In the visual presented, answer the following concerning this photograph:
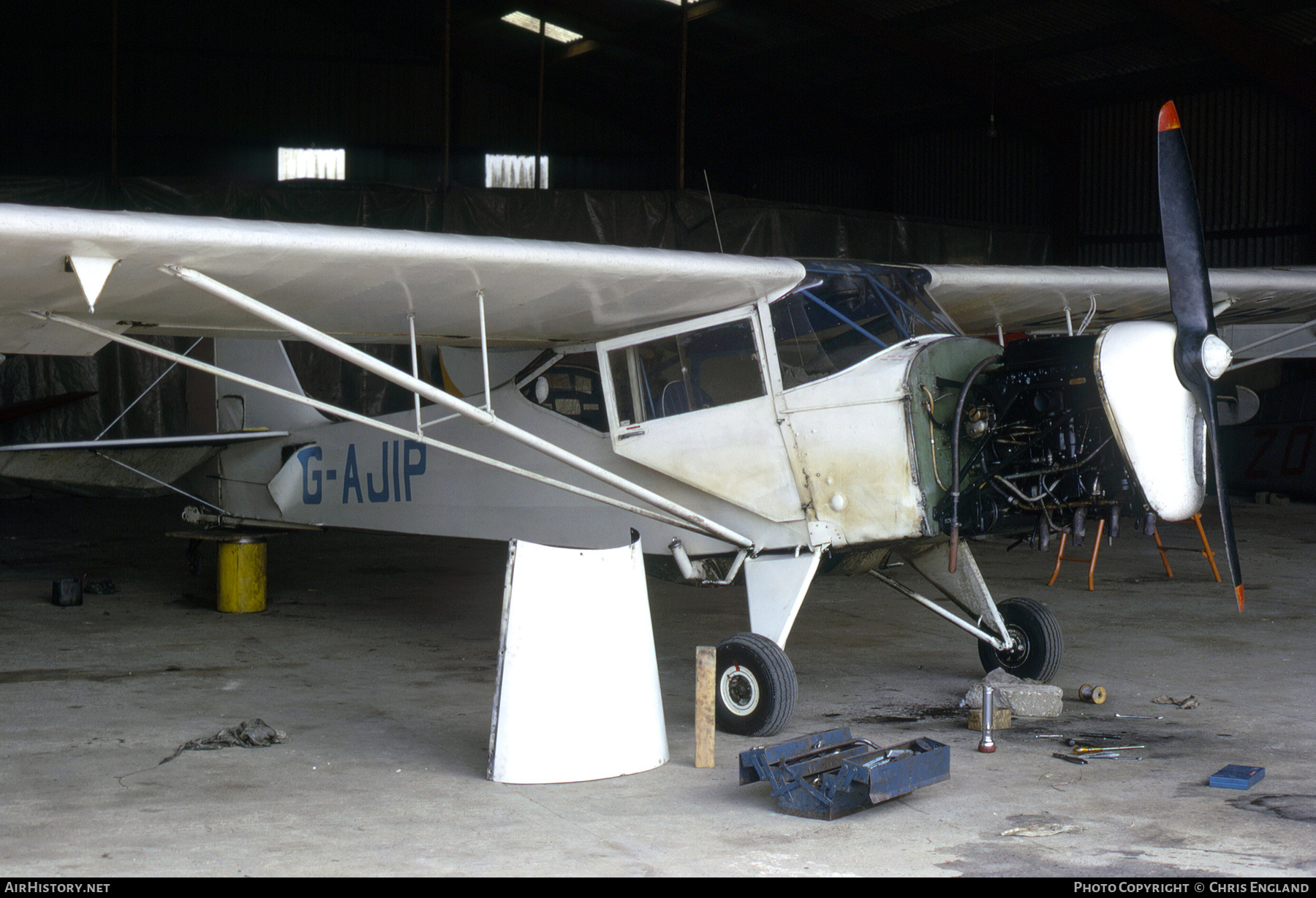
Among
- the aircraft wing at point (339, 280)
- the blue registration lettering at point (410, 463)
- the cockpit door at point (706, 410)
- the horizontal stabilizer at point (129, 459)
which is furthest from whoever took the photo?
the horizontal stabilizer at point (129, 459)

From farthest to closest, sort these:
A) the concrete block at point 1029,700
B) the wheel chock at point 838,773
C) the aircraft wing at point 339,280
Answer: the concrete block at point 1029,700 < the aircraft wing at point 339,280 < the wheel chock at point 838,773

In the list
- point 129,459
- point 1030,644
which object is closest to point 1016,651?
point 1030,644

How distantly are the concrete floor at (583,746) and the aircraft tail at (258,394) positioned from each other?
1.44 metres

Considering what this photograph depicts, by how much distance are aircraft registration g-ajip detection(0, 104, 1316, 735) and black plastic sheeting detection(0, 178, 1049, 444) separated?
9035 mm

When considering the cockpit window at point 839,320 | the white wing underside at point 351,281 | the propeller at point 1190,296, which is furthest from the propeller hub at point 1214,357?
the white wing underside at point 351,281

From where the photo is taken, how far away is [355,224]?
1697 cm

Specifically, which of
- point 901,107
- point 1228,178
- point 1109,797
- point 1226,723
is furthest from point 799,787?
point 901,107

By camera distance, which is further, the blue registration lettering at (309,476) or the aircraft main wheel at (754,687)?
the blue registration lettering at (309,476)

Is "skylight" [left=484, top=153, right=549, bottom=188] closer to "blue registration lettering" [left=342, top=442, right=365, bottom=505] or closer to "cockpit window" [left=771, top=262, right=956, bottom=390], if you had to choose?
"blue registration lettering" [left=342, top=442, right=365, bottom=505]

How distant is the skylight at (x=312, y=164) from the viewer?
24844 mm

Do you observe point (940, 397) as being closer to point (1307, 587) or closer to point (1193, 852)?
point (1193, 852)

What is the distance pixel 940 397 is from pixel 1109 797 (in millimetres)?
1917

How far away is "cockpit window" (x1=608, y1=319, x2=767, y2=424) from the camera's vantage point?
246 inches

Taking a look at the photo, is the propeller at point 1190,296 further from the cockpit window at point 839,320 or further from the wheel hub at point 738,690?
the wheel hub at point 738,690
